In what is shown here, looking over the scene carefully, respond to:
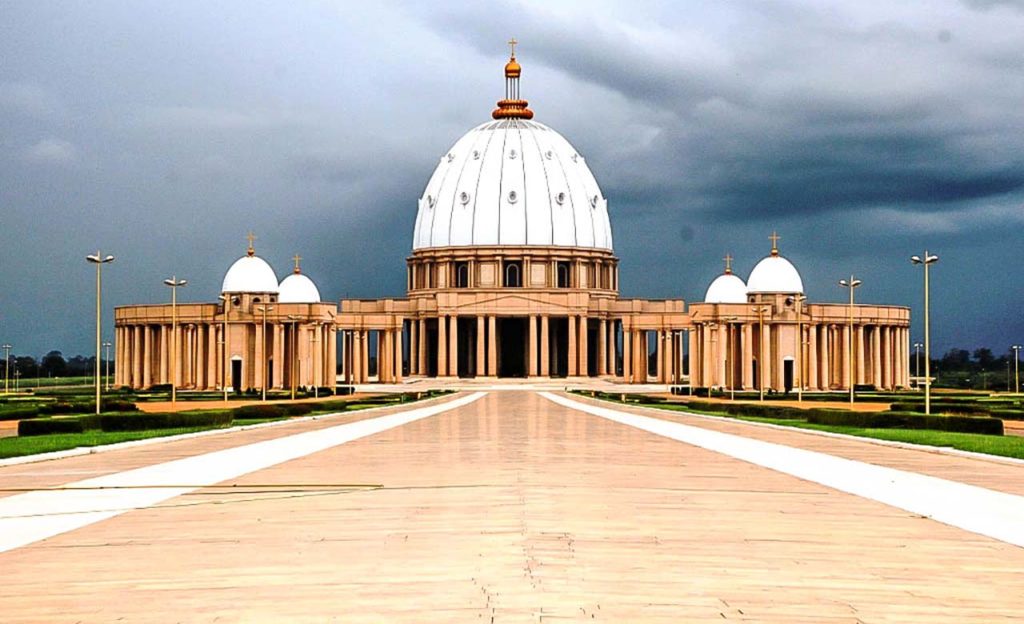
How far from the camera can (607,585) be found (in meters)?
10.1

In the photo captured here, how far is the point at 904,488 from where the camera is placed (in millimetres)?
19094

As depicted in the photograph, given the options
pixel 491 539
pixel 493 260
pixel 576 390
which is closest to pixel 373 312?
pixel 493 260

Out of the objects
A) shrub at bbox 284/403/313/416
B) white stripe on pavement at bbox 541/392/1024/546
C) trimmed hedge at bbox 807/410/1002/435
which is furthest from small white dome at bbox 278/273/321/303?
white stripe on pavement at bbox 541/392/1024/546

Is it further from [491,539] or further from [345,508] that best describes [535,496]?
[491,539]

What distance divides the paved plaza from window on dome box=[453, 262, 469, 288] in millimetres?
97406

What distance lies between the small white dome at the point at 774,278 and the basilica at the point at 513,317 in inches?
5.5

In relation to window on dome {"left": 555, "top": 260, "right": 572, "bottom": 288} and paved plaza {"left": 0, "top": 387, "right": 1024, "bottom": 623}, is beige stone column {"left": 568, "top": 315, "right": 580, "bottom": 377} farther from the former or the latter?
paved plaza {"left": 0, "top": 387, "right": 1024, "bottom": 623}

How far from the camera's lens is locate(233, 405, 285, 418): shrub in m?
50.3

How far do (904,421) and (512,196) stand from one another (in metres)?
87.4

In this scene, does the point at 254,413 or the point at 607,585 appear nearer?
the point at 607,585

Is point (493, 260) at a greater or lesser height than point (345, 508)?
greater

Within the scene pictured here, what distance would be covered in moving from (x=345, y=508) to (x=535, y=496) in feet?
8.41

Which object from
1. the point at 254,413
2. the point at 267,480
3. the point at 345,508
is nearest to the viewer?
the point at 345,508

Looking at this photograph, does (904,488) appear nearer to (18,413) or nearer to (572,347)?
(18,413)
